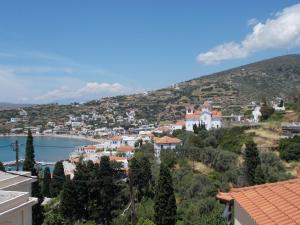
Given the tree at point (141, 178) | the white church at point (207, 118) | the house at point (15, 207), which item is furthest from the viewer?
the white church at point (207, 118)

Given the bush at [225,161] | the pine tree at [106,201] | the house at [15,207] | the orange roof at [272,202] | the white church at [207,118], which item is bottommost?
the pine tree at [106,201]

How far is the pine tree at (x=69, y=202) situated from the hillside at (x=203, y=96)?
240 ft

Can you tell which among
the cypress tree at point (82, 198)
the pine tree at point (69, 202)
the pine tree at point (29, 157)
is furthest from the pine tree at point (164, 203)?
the pine tree at point (29, 157)

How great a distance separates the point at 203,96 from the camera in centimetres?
12238

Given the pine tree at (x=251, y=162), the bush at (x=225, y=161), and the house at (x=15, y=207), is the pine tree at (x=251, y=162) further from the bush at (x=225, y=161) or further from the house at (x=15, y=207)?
the house at (x=15, y=207)

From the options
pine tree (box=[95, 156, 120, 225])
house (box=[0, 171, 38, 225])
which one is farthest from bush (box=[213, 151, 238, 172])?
house (box=[0, 171, 38, 225])

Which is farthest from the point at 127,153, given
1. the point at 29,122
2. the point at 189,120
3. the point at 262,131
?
the point at 29,122

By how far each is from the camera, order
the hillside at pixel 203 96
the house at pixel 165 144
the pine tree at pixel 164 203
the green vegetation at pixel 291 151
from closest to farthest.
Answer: the pine tree at pixel 164 203 < the green vegetation at pixel 291 151 < the house at pixel 165 144 < the hillside at pixel 203 96

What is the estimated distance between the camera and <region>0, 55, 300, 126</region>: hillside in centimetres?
A: 11306

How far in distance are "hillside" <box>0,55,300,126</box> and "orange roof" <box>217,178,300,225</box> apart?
9079 centimetres

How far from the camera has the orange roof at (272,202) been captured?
5.14 meters

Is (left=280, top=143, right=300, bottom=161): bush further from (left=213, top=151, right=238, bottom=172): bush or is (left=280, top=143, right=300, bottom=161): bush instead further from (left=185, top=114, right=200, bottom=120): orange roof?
(left=185, top=114, right=200, bottom=120): orange roof

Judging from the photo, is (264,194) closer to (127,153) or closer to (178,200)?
(178,200)

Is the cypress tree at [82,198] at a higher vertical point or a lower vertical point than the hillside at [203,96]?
lower
